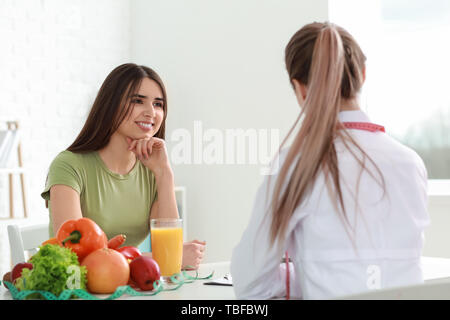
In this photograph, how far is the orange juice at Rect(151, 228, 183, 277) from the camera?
1.30m

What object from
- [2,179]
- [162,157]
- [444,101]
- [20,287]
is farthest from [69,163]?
[444,101]

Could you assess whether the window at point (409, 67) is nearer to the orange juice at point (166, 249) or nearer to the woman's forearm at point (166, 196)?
the woman's forearm at point (166, 196)

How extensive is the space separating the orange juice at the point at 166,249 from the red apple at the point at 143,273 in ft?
0.59

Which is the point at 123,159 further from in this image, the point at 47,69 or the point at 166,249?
the point at 47,69

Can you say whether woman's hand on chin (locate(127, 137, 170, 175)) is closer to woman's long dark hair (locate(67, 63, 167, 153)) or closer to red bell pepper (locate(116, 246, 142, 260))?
woman's long dark hair (locate(67, 63, 167, 153))

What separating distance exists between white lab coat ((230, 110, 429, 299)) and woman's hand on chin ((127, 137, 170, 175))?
35.4 inches

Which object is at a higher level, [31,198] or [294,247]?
[294,247]

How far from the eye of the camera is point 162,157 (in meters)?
1.81

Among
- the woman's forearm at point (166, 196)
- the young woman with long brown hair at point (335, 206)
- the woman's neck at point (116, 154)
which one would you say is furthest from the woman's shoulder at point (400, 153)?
the woman's neck at point (116, 154)

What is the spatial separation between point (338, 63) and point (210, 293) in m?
0.51

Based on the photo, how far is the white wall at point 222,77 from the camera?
333 cm

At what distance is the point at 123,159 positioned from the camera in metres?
1.85

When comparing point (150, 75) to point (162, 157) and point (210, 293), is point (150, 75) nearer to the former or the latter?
point (162, 157)

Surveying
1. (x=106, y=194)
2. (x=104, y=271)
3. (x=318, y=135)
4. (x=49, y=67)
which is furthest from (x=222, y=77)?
(x=318, y=135)
